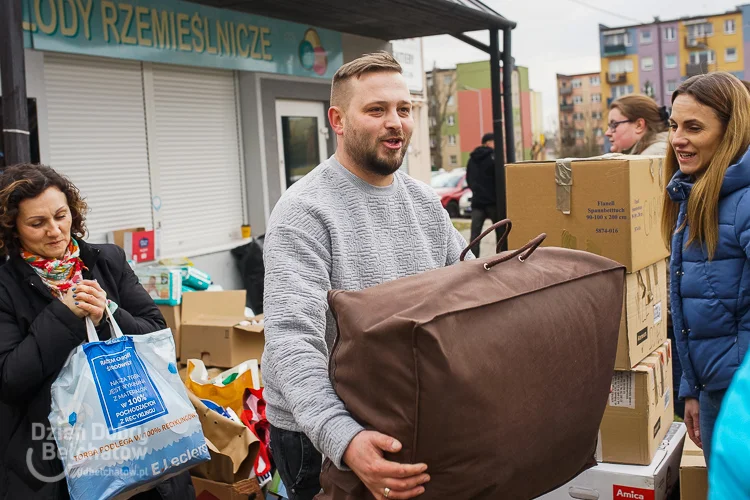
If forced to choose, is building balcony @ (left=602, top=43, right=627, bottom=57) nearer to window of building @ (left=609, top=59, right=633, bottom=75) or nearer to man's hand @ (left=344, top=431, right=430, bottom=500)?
window of building @ (left=609, top=59, right=633, bottom=75)

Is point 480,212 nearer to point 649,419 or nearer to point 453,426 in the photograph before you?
point 649,419

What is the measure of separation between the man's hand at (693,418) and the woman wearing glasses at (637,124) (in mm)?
2037

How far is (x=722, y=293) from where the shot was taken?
8.66ft

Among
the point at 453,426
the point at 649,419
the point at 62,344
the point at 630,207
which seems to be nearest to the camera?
the point at 453,426

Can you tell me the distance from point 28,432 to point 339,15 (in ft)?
19.3

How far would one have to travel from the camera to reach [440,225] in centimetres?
231

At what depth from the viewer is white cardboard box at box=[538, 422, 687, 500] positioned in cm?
347

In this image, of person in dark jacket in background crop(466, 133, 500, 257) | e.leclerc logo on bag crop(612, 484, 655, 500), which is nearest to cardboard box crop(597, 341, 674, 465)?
e.leclerc logo on bag crop(612, 484, 655, 500)

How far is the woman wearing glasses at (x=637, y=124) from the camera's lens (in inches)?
184

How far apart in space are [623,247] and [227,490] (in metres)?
2.21

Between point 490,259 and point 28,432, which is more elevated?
point 490,259

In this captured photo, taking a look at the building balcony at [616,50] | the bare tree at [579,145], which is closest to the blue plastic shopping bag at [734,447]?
the bare tree at [579,145]

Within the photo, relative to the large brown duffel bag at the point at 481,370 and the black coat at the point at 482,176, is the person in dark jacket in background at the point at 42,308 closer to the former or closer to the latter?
the large brown duffel bag at the point at 481,370

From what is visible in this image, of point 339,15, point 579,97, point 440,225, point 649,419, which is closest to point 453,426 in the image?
point 440,225
